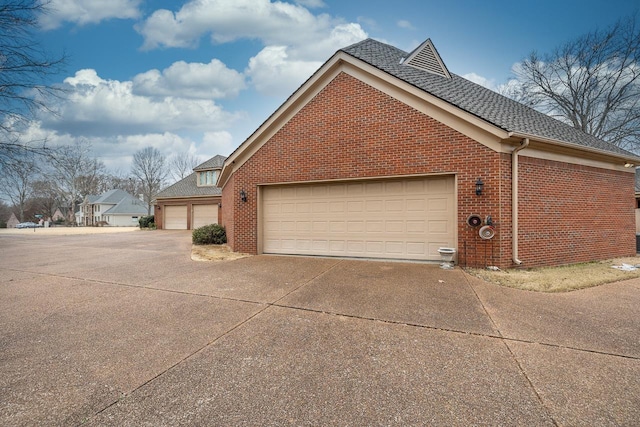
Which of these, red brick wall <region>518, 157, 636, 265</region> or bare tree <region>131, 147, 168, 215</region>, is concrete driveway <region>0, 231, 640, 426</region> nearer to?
red brick wall <region>518, 157, 636, 265</region>

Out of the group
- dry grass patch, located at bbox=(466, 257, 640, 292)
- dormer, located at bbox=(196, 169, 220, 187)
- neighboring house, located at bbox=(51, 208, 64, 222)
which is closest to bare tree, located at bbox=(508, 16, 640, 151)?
dry grass patch, located at bbox=(466, 257, 640, 292)

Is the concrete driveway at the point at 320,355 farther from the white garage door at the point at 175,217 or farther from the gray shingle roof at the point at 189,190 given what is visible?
the white garage door at the point at 175,217

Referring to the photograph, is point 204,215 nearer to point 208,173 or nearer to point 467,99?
point 208,173

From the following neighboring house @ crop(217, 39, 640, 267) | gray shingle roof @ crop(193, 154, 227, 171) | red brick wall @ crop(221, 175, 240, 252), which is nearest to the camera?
neighboring house @ crop(217, 39, 640, 267)

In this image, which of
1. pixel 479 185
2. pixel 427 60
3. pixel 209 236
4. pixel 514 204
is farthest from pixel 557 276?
pixel 209 236

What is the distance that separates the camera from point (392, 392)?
2293mm

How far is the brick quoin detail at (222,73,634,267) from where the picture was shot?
22.2 feet

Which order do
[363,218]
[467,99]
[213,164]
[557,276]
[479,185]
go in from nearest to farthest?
[557,276] < [479,185] < [363,218] < [467,99] < [213,164]

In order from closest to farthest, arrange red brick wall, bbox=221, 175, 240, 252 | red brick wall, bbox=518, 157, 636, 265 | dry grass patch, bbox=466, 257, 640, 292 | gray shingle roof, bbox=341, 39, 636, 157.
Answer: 1. dry grass patch, bbox=466, 257, 640, 292
2. red brick wall, bbox=518, 157, 636, 265
3. gray shingle roof, bbox=341, 39, 636, 157
4. red brick wall, bbox=221, 175, 240, 252

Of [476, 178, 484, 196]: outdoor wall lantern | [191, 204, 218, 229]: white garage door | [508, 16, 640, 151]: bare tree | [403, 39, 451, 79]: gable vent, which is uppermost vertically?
[508, 16, 640, 151]: bare tree

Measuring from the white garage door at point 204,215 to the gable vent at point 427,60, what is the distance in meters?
17.6

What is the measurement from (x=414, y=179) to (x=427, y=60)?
6030 millimetres

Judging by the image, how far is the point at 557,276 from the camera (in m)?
6.16

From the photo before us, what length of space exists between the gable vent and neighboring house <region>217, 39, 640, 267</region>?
814mm
